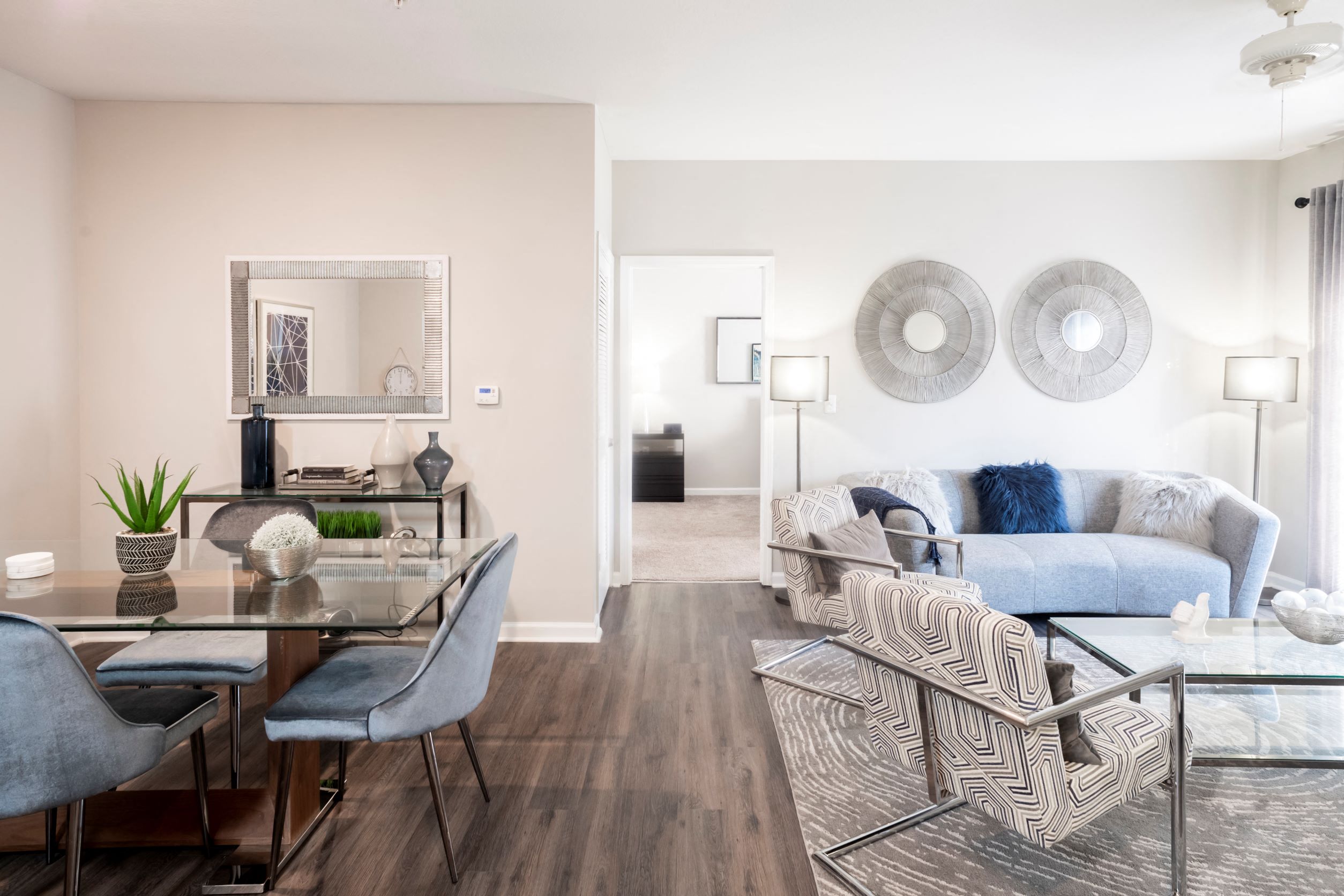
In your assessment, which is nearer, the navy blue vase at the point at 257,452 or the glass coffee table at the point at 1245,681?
the glass coffee table at the point at 1245,681

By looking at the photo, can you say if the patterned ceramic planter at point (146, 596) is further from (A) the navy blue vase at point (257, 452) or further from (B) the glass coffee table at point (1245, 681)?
(B) the glass coffee table at point (1245, 681)

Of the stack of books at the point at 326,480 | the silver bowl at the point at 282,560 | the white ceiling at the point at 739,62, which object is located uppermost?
the white ceiling at the point at 739,62

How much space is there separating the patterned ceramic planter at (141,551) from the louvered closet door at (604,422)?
208 centimetres

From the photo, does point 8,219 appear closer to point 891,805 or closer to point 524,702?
point 524,702

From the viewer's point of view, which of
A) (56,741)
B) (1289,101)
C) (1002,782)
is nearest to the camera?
(56,741)

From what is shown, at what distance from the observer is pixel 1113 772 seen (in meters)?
1.84

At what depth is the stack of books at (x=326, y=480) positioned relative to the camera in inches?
140

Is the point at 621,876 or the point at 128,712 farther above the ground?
the point at 128,712

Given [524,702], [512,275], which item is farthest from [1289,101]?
[524,702]

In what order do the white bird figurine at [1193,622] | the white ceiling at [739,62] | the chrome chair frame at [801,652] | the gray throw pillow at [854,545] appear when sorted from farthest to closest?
the gray throw pillow at [854,545] → the chrome chair frame at [801,652] → the white ceiling at [739,62] → the white bird figurine at [1193,622]

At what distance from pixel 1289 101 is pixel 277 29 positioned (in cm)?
467

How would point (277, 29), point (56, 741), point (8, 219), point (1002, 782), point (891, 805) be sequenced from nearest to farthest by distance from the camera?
point (56, 741) → point (1002, 782) → point (891, 805) → point (277, 29) → point (8, 219)


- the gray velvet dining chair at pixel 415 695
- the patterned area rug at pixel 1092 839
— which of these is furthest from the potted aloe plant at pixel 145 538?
the patterned area rug at pixel 1092 839

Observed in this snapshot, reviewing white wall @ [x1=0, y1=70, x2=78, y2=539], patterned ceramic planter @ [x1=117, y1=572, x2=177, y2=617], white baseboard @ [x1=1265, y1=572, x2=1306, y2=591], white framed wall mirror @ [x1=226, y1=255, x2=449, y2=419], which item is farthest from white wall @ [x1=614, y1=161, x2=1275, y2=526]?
patterned ceramic planter @ [x1=117, y1=572, x2=177, y2=617]
